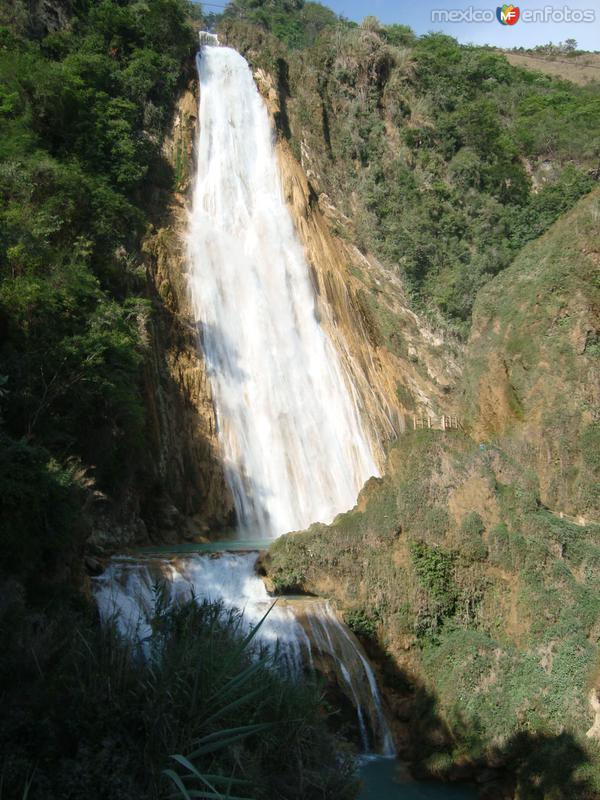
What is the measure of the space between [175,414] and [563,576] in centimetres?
1361

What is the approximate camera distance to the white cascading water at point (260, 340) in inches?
992

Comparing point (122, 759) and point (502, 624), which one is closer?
point (122, 759)

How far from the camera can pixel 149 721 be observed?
23.1ft

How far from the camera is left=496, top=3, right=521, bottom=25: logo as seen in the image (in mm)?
32781

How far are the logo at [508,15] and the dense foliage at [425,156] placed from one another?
1114cm

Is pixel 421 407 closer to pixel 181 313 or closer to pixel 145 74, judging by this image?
pixel 181 313

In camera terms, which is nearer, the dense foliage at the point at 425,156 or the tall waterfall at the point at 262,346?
Answer: the tall waterfall at the point at 262,346

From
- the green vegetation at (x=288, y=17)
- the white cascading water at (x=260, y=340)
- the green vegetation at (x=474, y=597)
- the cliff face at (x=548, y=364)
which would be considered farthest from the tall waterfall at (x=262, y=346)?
the green vegetation at (x=288, y=17)

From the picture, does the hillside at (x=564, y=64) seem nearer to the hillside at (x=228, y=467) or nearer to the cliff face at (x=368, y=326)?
the hillside at (x=228, y=467)

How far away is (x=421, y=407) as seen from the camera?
108 feet

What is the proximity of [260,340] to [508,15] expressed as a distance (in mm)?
18756

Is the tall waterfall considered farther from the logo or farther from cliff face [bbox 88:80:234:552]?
the logo

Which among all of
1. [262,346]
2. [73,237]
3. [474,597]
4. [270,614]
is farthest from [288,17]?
[270,614]

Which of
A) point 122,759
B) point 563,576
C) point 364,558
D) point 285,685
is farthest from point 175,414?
point 122,759
